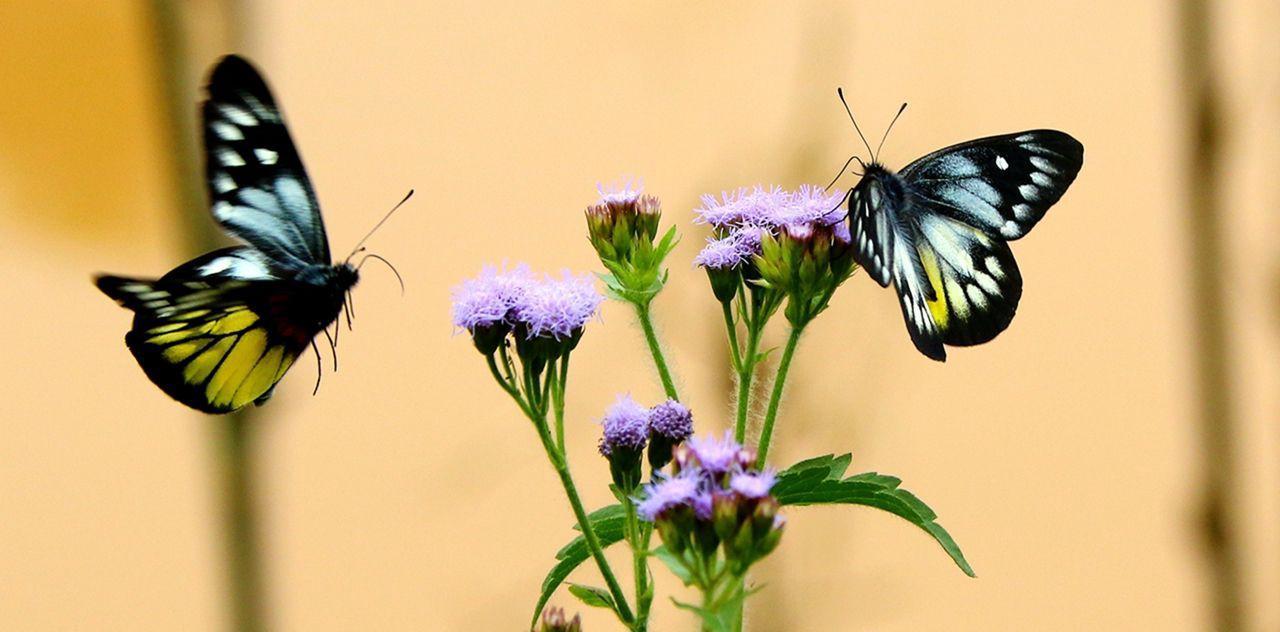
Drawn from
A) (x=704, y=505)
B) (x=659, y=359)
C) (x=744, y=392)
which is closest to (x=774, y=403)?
(x=744, y=392)

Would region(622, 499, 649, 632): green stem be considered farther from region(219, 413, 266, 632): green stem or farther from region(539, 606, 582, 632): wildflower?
region(219, 413, 266, 632): green stem

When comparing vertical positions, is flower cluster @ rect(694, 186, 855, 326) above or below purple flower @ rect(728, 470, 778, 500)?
above

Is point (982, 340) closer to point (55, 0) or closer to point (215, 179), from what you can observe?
point (215, 179)

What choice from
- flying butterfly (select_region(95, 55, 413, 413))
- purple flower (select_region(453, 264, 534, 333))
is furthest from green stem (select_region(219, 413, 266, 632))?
purple flower (select_region(453, 264, 534, 333))

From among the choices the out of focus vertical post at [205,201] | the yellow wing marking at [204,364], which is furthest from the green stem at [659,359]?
the out of focus vertical post at [205,201]

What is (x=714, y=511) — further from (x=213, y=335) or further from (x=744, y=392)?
(x=213, y=335)

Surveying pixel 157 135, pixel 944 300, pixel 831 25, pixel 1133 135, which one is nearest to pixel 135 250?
pixel 157 135
